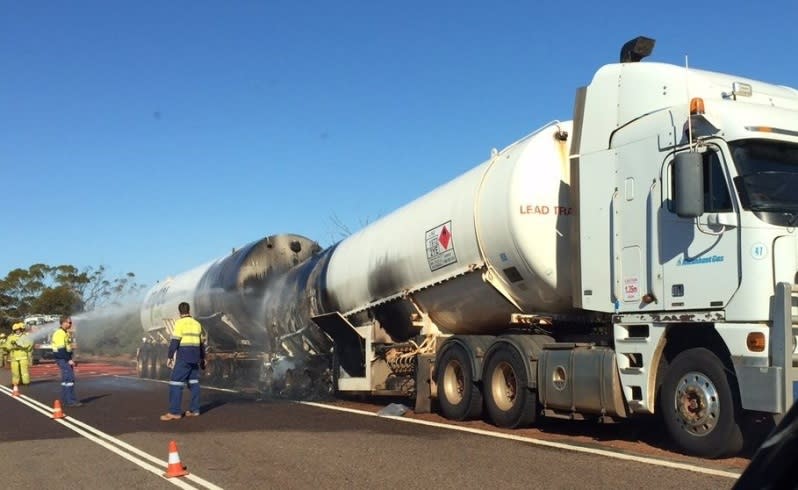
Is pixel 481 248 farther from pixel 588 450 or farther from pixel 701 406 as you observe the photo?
pixel 701 406

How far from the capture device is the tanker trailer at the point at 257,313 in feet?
54.1

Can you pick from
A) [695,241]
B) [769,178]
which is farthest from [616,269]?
[769,178]

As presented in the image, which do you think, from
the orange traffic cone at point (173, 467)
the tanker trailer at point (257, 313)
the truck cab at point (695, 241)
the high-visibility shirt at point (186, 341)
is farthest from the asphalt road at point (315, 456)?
the tanker trailer at point (257, 313)

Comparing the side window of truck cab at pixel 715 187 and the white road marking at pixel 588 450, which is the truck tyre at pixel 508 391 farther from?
the side window of truck cab at pixel 715 187

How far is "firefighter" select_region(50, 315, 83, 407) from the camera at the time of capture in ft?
47.1

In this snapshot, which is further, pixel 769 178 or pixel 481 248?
pixel 481 248

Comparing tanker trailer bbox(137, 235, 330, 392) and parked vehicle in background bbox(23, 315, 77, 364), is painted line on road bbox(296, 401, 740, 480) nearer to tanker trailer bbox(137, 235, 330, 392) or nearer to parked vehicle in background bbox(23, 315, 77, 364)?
tanker trailer bbox(137, 235, 330, 392)

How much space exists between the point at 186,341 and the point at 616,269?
23.5 ft

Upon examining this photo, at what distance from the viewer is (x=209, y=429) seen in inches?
416

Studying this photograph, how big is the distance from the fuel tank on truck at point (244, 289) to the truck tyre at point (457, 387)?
7323 mm

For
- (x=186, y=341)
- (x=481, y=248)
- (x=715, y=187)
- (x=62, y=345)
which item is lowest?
(x=62, y=345)

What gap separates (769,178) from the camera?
7.23 m

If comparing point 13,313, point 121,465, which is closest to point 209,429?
point 121,465

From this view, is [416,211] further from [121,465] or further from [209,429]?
[121,465]
